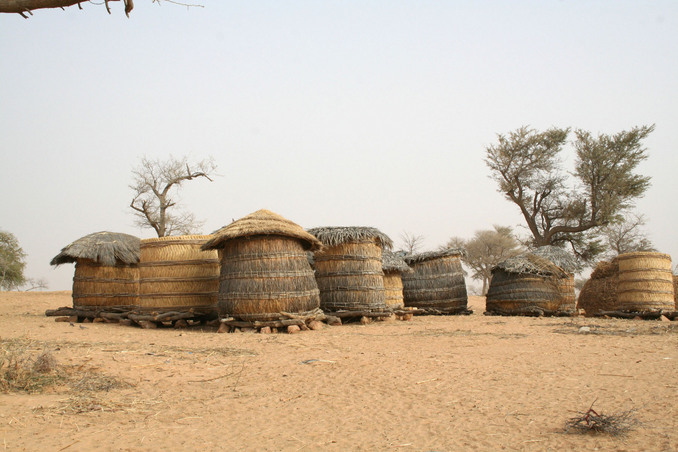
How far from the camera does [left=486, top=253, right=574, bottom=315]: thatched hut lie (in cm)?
1384

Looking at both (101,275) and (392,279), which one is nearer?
(101,275)

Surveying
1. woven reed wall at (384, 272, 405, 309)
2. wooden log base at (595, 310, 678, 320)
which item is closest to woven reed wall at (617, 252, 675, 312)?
wooden log base at (595, 310, 678, 320)

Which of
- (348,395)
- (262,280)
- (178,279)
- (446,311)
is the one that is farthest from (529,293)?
(348,395)

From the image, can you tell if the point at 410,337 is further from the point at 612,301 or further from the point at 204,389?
the point at 612,301

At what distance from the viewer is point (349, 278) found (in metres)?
11.2

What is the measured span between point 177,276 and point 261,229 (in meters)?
2.43

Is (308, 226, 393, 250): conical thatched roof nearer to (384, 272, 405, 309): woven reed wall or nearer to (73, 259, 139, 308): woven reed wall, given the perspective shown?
(384, 272, 405, 309): woven reed wall

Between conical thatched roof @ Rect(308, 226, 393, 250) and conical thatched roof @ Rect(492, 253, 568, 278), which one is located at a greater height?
conical thatched roof @ Rect(308, 226, 393, 250)

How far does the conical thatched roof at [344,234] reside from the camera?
11.1 m

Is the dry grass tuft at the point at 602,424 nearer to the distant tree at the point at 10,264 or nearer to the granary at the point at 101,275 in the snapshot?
the granary at the point at 101,275

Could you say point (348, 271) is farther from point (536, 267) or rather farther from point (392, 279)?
point (536, 267)

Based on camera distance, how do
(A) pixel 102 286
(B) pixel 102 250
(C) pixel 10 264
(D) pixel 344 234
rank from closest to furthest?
(D) pixel 344 234, (B) pixel 102 250, (A) pixel 102 286, (C) pixel 10 264

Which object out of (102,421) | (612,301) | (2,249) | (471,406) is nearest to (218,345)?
(102,421)

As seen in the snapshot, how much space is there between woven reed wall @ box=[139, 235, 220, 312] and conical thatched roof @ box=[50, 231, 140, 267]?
60.5 inches
